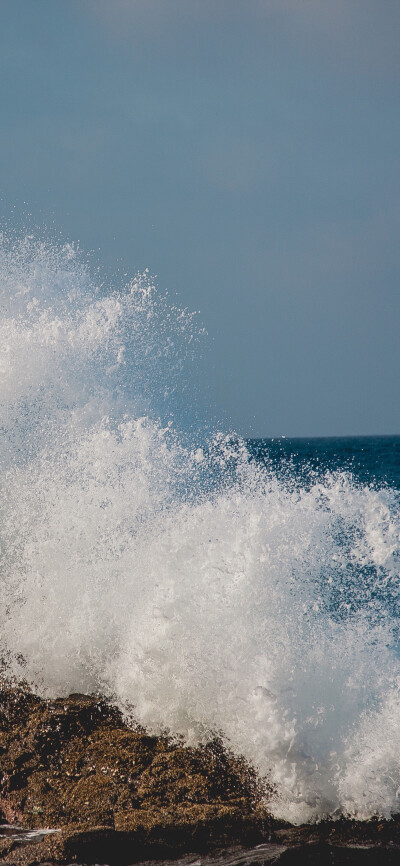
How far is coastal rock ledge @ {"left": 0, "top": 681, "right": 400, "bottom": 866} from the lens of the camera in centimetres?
347

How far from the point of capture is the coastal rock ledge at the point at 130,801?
347cm

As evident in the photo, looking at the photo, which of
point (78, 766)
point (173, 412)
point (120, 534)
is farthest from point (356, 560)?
point (78, 766)

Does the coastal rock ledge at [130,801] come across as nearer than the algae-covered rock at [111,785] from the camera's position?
Yes

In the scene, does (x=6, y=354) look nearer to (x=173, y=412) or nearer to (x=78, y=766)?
(x=173, y=412)

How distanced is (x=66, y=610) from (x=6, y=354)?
14.6 feet

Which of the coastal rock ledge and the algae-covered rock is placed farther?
the algae-covered rock

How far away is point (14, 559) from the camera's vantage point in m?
6.80

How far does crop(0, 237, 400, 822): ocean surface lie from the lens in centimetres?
445

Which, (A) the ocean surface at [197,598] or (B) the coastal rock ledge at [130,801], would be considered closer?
(B) the coastal rock ledge at [130,801]

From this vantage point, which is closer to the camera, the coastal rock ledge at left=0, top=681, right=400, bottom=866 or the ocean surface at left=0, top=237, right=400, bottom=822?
the coastal rock ledge at left=0, top=681, right=400, bottom=866

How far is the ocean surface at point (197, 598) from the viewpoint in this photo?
445 centimetres

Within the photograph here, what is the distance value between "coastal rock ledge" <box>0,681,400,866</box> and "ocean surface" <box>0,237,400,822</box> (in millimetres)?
182

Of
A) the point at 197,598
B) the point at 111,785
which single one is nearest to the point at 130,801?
the point at 111,785

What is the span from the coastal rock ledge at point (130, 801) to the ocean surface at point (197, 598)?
18 centimetres
